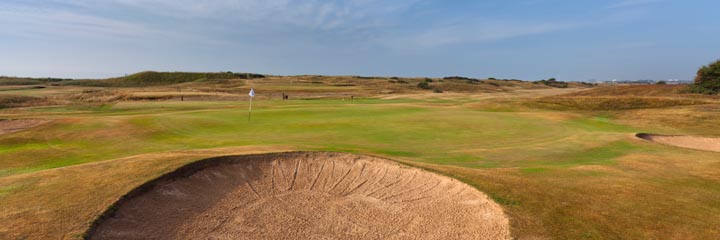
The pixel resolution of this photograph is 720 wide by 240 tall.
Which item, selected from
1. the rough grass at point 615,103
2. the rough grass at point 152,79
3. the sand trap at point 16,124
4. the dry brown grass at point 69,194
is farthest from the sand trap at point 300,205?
the rough grass at point 152,79

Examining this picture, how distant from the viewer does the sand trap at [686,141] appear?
20569 millimetres

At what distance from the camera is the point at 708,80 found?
53500 millimetres

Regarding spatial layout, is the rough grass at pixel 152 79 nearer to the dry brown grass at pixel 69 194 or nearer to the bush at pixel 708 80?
the bush at pixel 708 80

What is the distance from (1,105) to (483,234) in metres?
60.0

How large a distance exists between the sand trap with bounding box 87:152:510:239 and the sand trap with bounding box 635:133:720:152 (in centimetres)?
1663

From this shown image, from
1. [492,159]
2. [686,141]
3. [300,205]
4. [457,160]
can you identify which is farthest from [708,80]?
[300,205]

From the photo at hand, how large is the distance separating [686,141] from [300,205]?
22371mm

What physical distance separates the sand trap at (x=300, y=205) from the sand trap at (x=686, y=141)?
54.6ft

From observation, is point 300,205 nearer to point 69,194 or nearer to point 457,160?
point 69,194

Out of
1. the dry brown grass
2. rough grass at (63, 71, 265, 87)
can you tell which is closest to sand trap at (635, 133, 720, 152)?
the dry brown grass

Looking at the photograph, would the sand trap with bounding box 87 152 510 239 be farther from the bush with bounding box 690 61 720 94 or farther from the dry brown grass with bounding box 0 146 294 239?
the bush with bounding box 690 61 720 94

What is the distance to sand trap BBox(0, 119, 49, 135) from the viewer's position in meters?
22.5

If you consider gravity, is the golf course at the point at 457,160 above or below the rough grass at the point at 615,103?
below

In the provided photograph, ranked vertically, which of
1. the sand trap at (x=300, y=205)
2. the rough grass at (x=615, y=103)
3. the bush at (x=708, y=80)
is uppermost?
the bush at (x=708, y=80)
